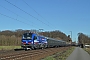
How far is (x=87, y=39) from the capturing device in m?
150

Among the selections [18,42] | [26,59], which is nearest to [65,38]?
[18,42]

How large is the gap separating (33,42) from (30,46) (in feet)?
4.99

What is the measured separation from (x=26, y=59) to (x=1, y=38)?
186 feet

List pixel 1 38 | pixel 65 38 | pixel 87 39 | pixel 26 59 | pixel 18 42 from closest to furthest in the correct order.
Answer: pixel 26 59
pixel 1 38
pixel 18 42
pixel 87 39
pixel 65 38

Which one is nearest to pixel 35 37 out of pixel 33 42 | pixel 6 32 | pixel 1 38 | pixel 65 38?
pixel 33 42

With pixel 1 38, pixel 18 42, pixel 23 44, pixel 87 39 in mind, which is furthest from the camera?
pixel 87 39

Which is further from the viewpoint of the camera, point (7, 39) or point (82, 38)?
point (82, 38)

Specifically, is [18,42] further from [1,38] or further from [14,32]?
[14,32]

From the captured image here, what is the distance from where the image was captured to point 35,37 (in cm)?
4231

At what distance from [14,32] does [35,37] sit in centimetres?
7078

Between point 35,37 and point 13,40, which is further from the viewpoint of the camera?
point 13,40

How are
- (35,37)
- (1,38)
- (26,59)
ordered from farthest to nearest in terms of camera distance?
(1,38), (35,37), (26,59)

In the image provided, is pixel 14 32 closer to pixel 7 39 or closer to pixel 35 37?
pixel 7 39

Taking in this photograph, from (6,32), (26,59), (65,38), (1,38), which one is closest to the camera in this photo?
(26,59)
